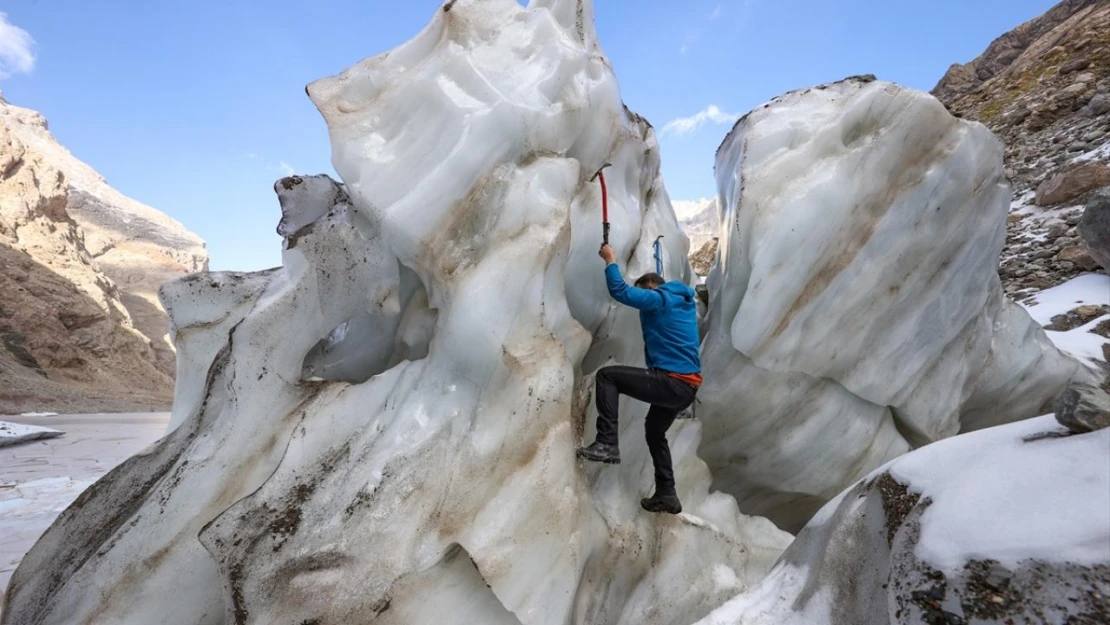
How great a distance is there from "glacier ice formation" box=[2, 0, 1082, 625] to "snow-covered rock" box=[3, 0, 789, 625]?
14 mm

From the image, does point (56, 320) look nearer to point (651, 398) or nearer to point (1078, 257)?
point (651, 398)

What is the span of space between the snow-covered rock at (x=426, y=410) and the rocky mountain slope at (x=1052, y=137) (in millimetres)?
9323

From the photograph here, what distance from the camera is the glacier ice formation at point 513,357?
2.54 m

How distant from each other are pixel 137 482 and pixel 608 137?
344 cm

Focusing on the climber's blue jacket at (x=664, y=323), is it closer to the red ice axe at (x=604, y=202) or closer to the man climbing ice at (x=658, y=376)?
the man climbing ice at (x=658, y=376)

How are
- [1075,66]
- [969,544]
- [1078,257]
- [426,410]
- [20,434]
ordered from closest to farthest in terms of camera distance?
[969,544]
[426,410]
[1078,257]
[20,434]
[1075,66]

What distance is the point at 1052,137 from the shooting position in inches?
522

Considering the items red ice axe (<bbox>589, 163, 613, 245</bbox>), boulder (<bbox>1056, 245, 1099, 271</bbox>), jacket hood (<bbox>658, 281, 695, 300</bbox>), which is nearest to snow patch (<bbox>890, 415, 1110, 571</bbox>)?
jacket hood (<bbox>658, 281, 695, 300</bbox>)

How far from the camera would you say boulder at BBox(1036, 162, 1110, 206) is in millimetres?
10062

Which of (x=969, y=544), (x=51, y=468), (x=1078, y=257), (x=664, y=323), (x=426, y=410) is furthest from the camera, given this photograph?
(x=1078, y=257)

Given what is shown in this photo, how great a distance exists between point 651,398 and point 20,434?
12.0 m

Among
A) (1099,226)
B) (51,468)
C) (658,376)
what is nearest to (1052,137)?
(1099,226)

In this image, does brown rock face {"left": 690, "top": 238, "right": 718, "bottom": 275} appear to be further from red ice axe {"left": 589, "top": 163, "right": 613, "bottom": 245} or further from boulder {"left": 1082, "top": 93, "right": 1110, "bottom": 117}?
red ice axe {"left": 589, "top": 163, "right": 613, "bottom": 245}

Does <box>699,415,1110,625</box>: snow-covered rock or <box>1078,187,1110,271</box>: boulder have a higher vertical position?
<box>1078,187,1110,271</box>: boulder
